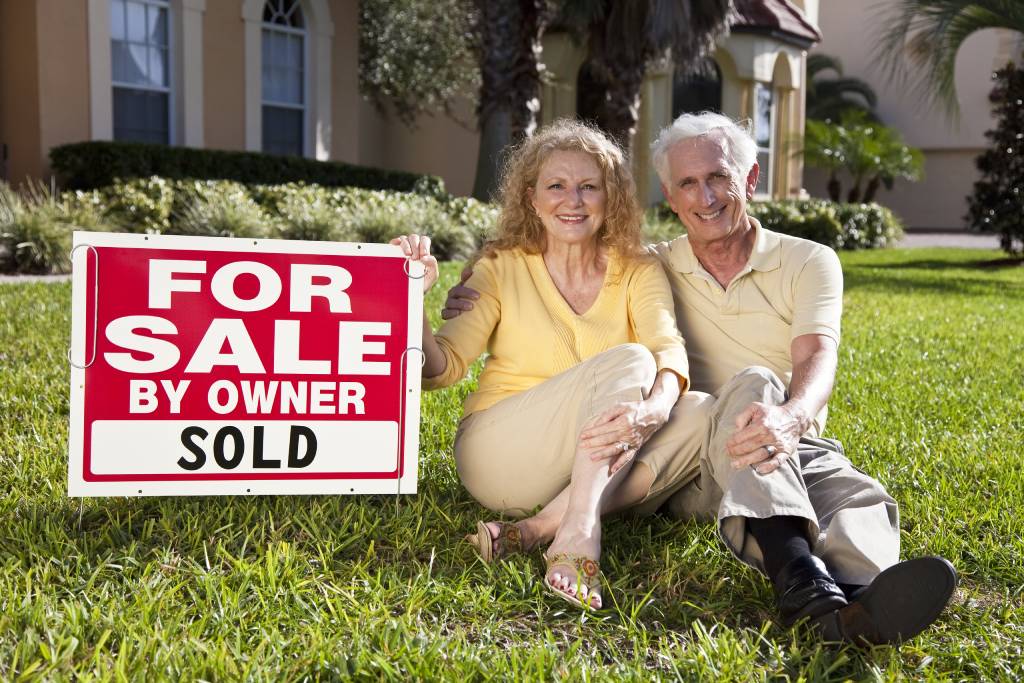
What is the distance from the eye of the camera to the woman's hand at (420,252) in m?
2.86

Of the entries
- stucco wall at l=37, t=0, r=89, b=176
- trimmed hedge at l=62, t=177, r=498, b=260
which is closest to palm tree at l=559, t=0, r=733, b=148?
trimmed hedge at l=62, t=177, r=498, b=260

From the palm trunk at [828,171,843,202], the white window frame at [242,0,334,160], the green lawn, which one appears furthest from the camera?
the palm trunk at [828,171,843,202]

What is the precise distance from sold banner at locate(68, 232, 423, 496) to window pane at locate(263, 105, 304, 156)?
36.5 feet

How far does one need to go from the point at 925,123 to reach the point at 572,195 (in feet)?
96.5

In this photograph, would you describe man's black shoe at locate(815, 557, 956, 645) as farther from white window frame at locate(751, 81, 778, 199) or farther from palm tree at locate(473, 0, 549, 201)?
white window frame at locate(751, 81, 778, 199)

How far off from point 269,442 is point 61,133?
31.4ft

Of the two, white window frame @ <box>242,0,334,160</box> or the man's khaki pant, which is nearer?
the man's khaki pant

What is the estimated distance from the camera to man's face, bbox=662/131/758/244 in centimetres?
318

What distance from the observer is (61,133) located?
1096 centimetres

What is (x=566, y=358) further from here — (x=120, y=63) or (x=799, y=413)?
(x=120, y=63)

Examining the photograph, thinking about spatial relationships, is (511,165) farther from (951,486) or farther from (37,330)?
(37,330)

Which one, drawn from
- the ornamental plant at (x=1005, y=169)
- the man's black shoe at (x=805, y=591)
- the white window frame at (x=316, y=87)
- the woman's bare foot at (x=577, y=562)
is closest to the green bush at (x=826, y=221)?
the ornamental plant at (x=1005, y=169)

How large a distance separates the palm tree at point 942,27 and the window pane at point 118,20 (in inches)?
332

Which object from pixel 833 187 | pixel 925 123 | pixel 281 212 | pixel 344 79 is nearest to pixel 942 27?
pixel 281 212
